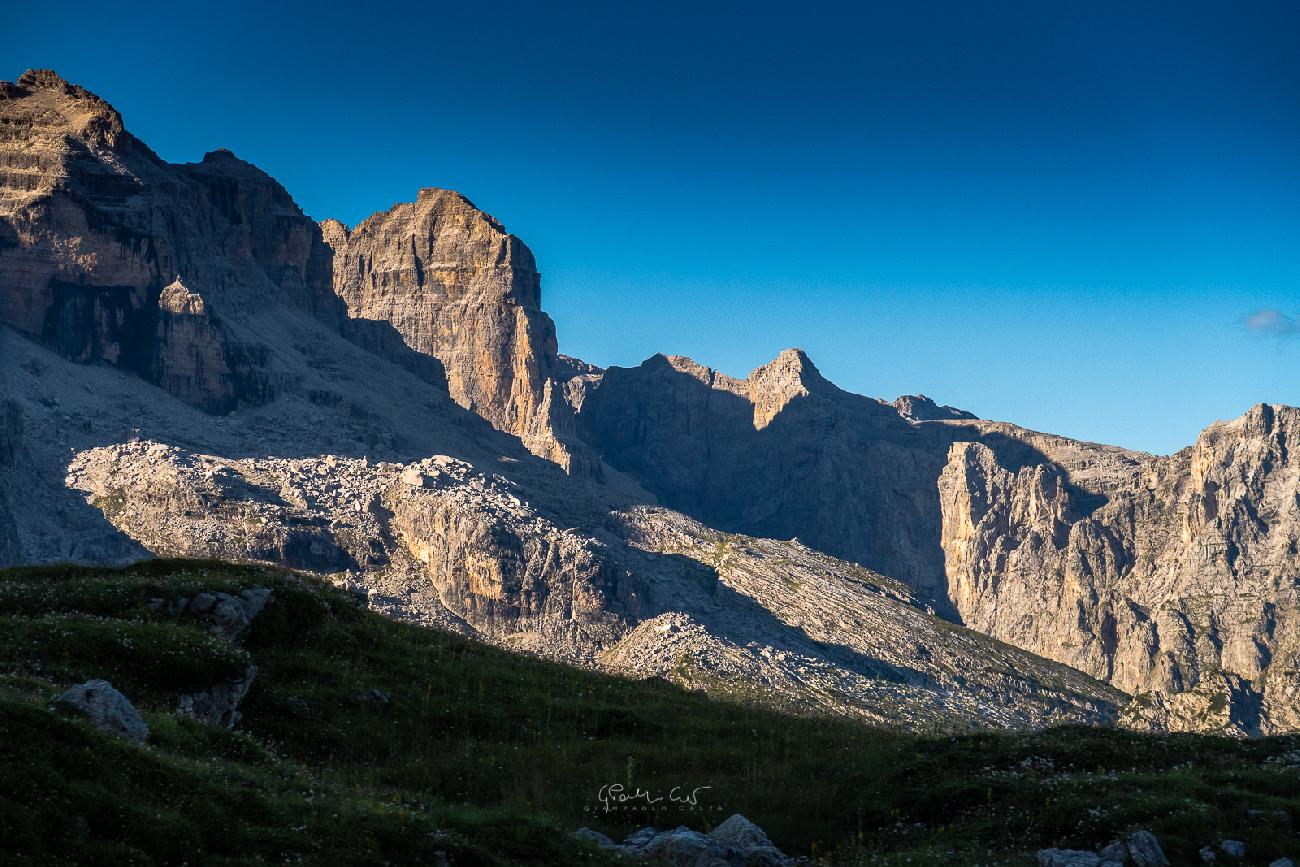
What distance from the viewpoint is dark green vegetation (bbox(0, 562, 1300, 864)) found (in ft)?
93.0

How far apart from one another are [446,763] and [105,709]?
51.7 ft

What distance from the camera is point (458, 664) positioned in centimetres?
5947

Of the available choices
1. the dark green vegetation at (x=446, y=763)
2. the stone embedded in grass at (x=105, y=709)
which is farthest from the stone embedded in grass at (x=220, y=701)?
the stone embedded in grass at (x=105, y=709)

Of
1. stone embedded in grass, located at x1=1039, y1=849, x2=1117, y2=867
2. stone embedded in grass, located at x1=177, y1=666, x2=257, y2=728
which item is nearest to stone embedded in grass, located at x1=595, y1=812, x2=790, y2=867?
stone embedded in grass, located at x1=1039, y1=849, x2=1117, y2=867

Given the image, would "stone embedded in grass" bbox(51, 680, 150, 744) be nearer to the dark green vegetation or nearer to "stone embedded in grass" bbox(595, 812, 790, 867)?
the dark green vegetation

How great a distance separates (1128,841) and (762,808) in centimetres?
1432

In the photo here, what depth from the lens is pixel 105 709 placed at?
3284 cm

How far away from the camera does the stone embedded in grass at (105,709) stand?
3222 cm

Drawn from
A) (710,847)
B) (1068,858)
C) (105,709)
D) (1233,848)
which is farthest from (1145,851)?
(105,709)
